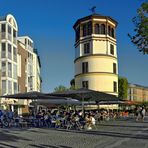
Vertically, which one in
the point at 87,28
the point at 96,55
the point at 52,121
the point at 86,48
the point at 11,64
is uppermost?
the point at 87,28

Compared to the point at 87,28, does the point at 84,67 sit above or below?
below

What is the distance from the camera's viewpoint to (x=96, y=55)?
63875 millimetres

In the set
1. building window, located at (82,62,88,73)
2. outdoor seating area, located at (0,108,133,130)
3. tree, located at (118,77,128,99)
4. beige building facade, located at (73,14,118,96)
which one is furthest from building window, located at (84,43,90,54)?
tree, located at (118,77,128,99)

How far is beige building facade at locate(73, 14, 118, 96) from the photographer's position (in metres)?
63.7

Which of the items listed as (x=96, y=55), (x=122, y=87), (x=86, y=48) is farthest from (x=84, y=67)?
(x=122, y=87)

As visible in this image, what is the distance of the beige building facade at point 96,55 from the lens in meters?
63.7

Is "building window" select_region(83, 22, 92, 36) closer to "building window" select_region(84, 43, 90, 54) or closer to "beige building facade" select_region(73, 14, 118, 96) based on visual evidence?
"beige building facade" select_region(73, 14, 118, 96)

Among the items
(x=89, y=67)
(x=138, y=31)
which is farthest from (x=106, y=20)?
(x=138, y=31)

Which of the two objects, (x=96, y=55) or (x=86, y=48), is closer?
(x=96, y=55)

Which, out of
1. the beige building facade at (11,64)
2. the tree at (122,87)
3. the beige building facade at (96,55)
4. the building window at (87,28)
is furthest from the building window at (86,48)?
the tree at (122,87)

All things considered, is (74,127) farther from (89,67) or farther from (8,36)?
(8,36)

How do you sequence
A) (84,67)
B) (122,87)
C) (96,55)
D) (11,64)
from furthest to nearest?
(122,87) < (11,64) < (84,67) < (96,55)

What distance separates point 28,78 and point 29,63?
4778 mm

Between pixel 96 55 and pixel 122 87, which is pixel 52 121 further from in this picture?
pixel 122 87
